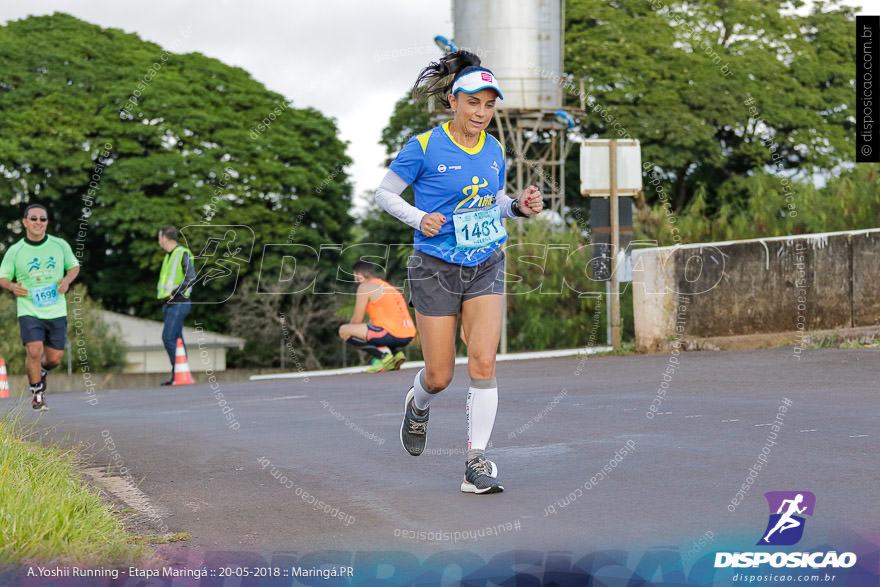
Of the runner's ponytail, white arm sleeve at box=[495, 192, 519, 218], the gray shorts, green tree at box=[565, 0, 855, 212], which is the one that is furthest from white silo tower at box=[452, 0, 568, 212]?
the gray shorts

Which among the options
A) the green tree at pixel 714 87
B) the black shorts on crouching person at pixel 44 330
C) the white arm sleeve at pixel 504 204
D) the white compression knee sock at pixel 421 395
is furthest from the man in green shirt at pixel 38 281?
the green tree at pixel 714 87

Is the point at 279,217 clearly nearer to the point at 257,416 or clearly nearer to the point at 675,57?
the point at 675,57

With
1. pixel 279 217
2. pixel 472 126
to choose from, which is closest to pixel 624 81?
pixel 279 217

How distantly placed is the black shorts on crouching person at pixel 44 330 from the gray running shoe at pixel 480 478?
7891 millimetres

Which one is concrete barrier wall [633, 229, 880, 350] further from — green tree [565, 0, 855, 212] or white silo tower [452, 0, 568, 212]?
green tree [565, 0, 855, 212]

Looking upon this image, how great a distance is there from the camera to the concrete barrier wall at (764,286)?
1520cm

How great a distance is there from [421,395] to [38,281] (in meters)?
7.13

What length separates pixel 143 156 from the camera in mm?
47750

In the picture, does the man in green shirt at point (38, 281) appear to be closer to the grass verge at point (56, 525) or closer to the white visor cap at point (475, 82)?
the grass verge at point (56, 525)

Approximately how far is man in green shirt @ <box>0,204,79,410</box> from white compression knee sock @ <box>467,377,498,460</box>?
292 inches

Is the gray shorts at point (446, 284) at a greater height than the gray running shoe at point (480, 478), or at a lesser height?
greater

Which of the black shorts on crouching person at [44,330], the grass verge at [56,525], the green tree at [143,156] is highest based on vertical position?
the green tree at [143,156]

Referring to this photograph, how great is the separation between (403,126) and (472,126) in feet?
136

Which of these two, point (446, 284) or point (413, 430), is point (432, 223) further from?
point (413, 430)
